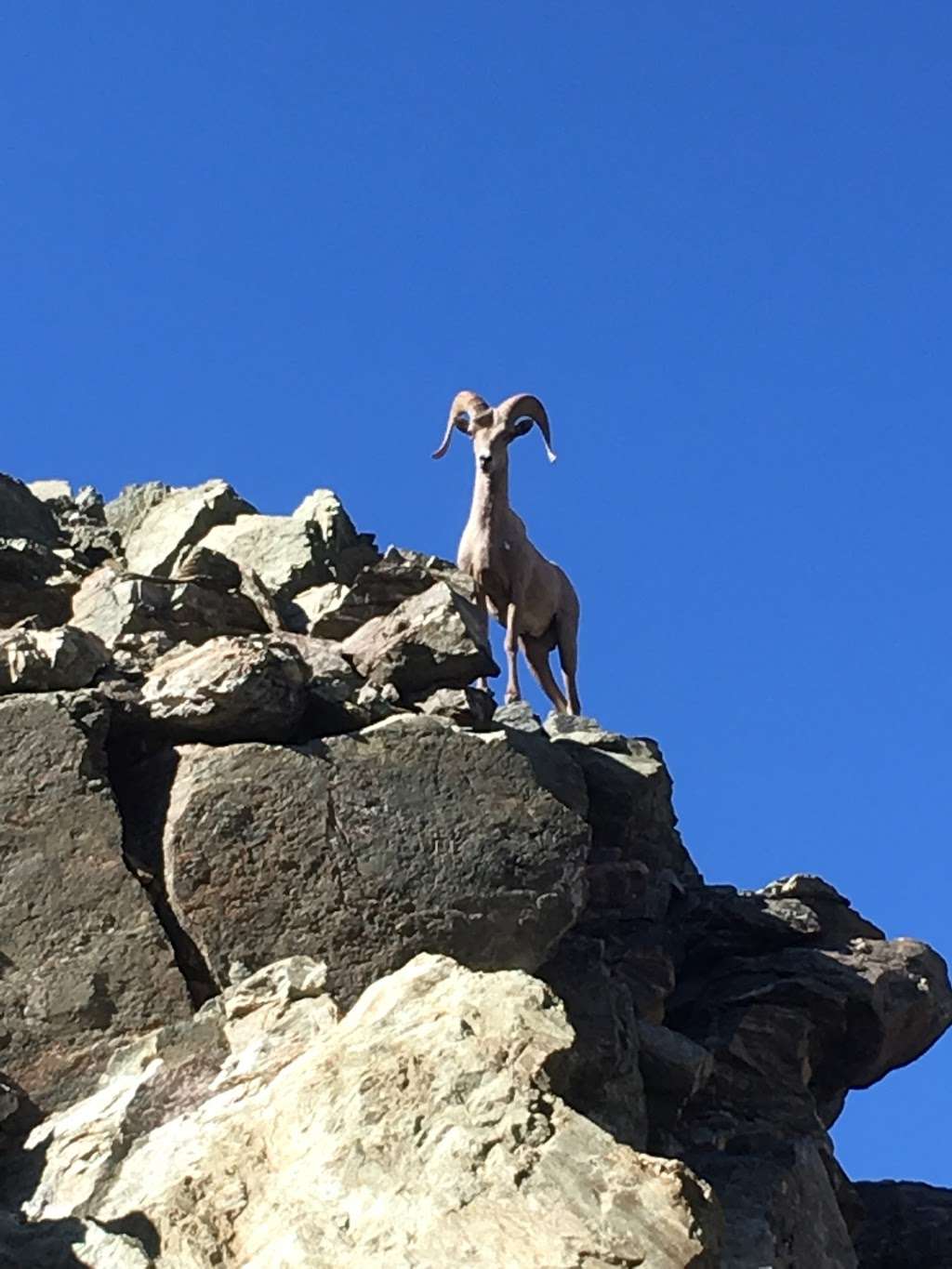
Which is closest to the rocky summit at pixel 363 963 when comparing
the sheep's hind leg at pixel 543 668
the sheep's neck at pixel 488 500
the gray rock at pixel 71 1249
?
the gray rock at pixel 71 1249

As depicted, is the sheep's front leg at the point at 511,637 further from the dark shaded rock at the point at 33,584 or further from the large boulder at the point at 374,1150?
the large boulder at the point at 374,1150

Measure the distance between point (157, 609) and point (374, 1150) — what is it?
8746 millimetres

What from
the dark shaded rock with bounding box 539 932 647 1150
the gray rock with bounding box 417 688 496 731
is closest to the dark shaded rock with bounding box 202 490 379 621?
the gray rock with bounding box 417 688 496 731

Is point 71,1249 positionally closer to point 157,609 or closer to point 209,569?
point 157,609

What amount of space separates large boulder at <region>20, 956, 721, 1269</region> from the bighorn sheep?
379 inches

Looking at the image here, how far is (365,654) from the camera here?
17.7 m

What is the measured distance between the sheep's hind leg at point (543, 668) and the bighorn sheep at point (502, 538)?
1.27 feet

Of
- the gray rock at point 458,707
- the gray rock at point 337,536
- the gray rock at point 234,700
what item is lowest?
the gray rock at point 234,700

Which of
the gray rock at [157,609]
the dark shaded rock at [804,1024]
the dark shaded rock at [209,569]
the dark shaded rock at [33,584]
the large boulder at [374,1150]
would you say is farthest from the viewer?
the dark shaded rock at [209,569]

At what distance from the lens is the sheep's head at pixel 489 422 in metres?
22.5

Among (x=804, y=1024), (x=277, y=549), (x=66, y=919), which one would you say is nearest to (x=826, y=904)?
(x=804, y=1024)

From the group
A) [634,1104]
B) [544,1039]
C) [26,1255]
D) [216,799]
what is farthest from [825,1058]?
[26,1255]

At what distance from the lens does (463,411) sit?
2294cm

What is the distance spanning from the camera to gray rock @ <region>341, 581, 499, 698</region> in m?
17.3
